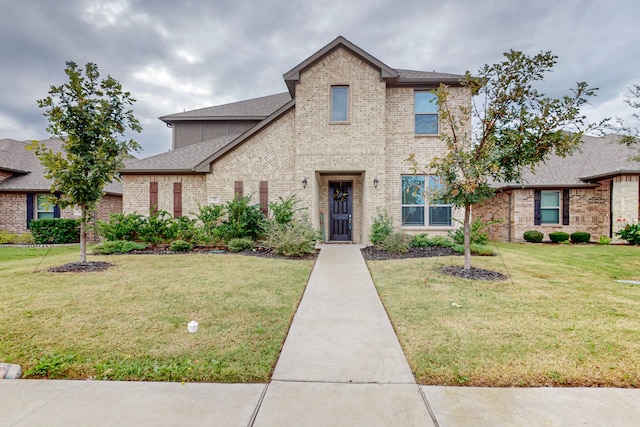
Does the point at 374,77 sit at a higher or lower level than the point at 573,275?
higher

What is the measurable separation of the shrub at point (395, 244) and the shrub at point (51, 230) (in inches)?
565

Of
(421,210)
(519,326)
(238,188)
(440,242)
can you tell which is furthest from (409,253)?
(238,188)

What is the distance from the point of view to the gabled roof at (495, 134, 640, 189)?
44.3 feet

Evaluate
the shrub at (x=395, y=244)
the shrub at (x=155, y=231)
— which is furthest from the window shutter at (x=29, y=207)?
the shrub at (x=395, y=244)

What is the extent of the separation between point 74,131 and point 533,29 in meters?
15.1

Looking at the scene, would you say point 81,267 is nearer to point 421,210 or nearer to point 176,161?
Answer: point 176,161

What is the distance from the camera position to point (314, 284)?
629cm

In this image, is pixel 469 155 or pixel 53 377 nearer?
pixel 53 377

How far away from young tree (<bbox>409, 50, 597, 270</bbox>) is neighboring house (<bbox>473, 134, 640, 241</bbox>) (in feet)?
30.0

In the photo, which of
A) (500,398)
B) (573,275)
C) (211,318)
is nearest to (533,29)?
(573,275)

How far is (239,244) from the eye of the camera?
1050 centimetres

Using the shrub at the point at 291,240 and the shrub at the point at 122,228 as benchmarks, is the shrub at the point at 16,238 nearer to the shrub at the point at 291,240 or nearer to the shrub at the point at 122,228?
A: the shrub at the point at 122,228

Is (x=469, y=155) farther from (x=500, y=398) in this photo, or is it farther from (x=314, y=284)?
(x=500, y=398)

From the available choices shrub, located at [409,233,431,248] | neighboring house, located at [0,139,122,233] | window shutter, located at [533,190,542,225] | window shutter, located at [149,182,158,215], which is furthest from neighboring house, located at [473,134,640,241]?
neighboring house, located at [0,139,122,233]
